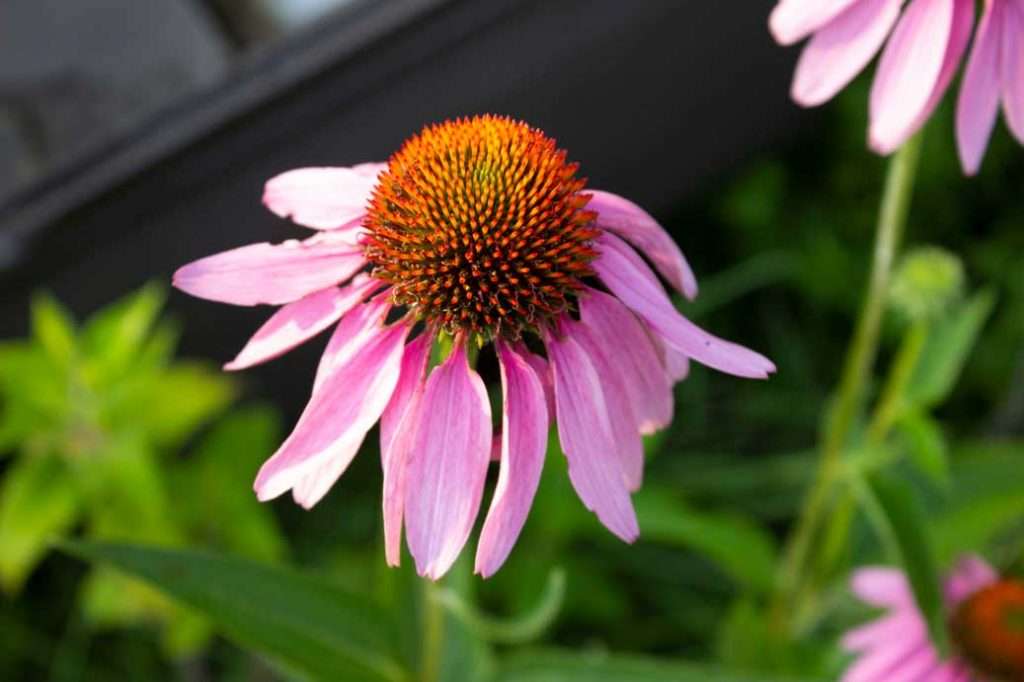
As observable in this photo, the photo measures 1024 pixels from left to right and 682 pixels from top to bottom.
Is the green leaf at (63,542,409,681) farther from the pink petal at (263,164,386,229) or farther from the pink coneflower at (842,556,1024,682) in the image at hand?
the pink coneflower at (842,556,1024,682)

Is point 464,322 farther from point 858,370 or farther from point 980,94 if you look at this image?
point 858,370

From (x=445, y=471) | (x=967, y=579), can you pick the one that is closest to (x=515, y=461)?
(x=445, y=471)

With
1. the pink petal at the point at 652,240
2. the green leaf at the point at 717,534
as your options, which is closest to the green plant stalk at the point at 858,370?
the green leaf at the point at 717,534

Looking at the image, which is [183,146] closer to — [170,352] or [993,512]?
[170,352]

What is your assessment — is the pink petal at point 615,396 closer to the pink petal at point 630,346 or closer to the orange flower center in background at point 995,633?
the pink petal at point 630,346

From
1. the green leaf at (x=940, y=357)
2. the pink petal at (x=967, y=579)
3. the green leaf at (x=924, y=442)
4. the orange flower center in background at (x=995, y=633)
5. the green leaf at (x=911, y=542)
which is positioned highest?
the green leaf at (x=940, y=357)
